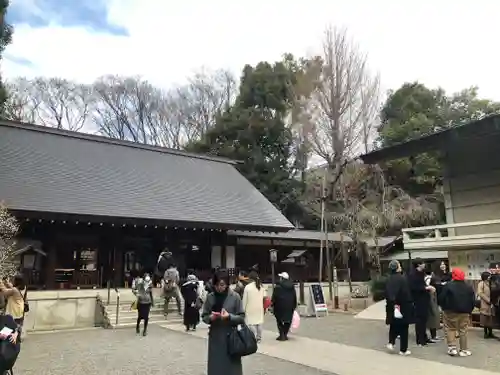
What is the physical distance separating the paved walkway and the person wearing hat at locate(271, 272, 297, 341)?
1.03 feet

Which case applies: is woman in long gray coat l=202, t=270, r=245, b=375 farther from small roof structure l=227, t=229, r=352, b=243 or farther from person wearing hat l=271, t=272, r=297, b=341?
small roof structure l=227, t=229, r=352, b=243

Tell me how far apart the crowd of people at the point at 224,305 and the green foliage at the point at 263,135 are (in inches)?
685

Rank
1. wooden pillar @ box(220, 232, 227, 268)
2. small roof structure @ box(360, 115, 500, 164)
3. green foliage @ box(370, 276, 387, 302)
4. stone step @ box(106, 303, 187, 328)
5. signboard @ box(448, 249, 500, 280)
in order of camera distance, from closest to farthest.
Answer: small roof structure @ box(360, 115, 500, 164) < signboard @ box(448, 249, 500, 280) < stone step @ box(106, 303, 187, 328) < green foliage @ box(370, 276, 387, 302) < wooden pillar @ box(220, 232, 227, 268)

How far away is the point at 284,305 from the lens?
9531mm

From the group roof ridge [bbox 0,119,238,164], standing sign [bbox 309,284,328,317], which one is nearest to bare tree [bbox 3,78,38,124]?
roof ridge [bbox 0,119,238,164]

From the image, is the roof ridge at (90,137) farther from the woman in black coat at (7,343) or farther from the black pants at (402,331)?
the black pants at (402,331)

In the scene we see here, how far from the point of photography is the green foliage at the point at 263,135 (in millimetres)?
30703

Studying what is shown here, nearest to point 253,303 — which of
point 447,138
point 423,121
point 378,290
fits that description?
point 447,138

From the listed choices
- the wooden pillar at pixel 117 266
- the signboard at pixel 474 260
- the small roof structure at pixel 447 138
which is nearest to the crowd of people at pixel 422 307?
the signboard at pixel 474 260

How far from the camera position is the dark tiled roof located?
16.5 metres

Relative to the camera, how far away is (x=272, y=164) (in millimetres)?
30984

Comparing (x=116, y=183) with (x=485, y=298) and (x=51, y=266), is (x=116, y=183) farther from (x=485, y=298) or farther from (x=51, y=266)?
(x=485, y=298)

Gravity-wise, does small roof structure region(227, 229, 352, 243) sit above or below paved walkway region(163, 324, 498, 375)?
above

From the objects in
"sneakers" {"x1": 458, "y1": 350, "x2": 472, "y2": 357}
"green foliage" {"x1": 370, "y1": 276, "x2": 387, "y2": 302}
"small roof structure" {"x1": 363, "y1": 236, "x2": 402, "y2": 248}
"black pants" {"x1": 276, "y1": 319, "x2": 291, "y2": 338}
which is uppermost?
"small roof structure" {"x1": 363, "y1": 236, "x2": 402, "y2": 248}
